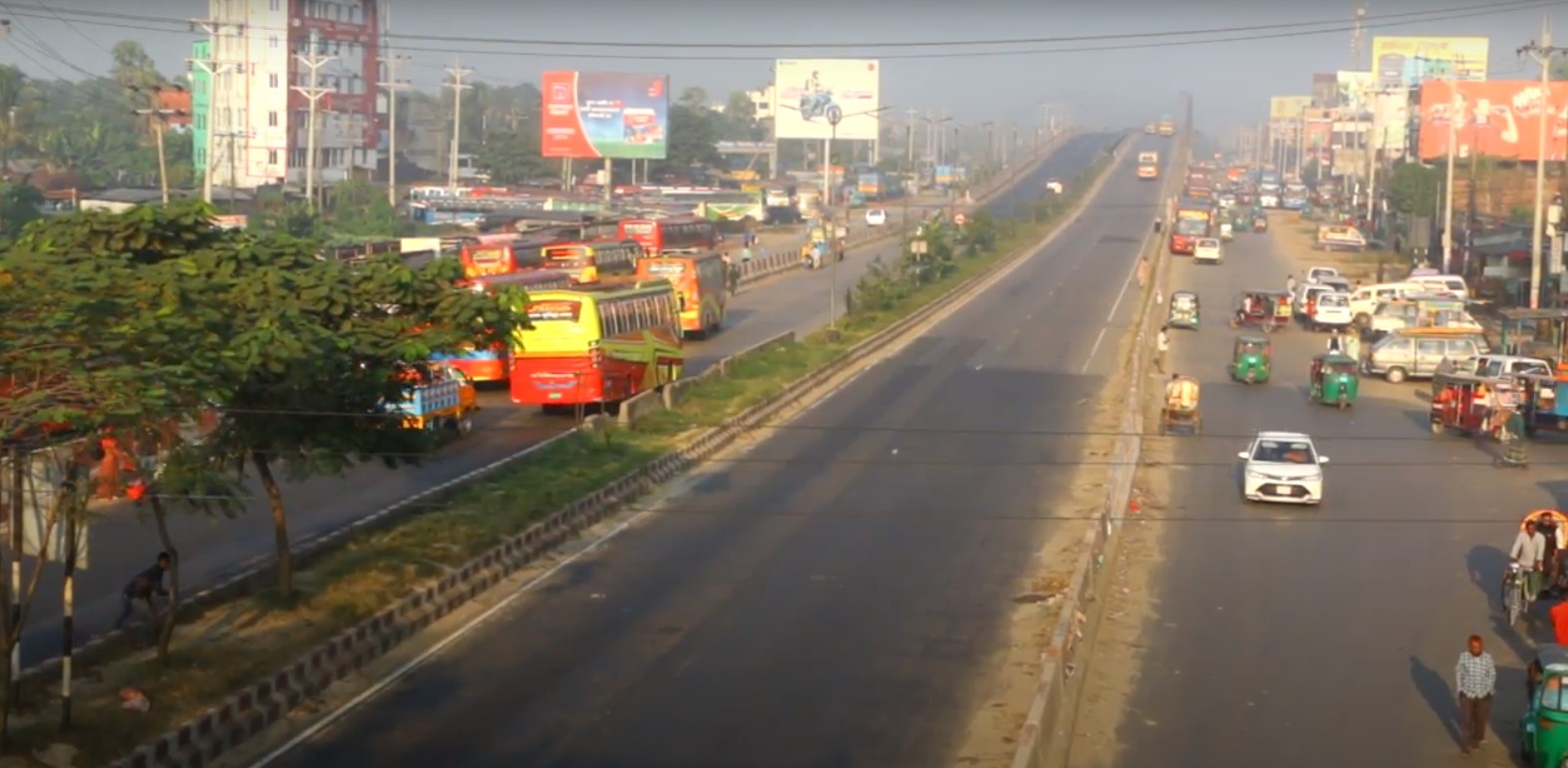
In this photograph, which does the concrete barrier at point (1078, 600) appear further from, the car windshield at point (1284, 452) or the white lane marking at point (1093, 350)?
the white lane marking at point (1093, 350)

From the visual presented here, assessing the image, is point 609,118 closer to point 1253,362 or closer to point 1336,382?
point 1253,362

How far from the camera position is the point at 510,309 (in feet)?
60.9

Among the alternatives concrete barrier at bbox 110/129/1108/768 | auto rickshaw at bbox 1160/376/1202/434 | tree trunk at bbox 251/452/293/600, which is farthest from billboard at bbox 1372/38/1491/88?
tree trunk at bbox 251/452/293/600

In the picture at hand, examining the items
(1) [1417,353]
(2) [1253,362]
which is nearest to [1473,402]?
(2) [1253,362]

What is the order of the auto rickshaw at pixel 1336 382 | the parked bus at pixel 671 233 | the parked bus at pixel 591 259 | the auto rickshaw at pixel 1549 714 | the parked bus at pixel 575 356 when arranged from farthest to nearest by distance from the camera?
1. the parked bus at pixel 671 233
2. the parked bus at pixel 591 259
3. the auto rickshaw at pixel 1336 382
4. the parked bus at pixel 575 356
5. the auto rickshaw at pixel 1549 714

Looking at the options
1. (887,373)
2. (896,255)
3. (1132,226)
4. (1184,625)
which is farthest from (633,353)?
(1132,226)

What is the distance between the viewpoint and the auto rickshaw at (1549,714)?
516 inches

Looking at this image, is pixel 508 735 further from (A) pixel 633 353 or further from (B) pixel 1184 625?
(A) pixel 633 353

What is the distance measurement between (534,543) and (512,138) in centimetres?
9405

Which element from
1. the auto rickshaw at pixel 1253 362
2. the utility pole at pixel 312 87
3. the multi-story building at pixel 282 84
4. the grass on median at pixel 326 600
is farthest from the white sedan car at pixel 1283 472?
the multi-story building at pixel 282 84

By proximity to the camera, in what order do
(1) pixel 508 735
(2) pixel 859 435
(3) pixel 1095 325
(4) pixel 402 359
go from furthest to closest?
1. (3) pixel 1095 325
2. (2) pixel 859 435
3. (4) pixel 402 359
4. (1) pixel 508 735

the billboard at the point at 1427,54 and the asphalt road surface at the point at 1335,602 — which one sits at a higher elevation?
the billboard at the point at 1427,54

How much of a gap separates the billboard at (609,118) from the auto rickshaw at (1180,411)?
56242 mm

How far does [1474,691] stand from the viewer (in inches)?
546
